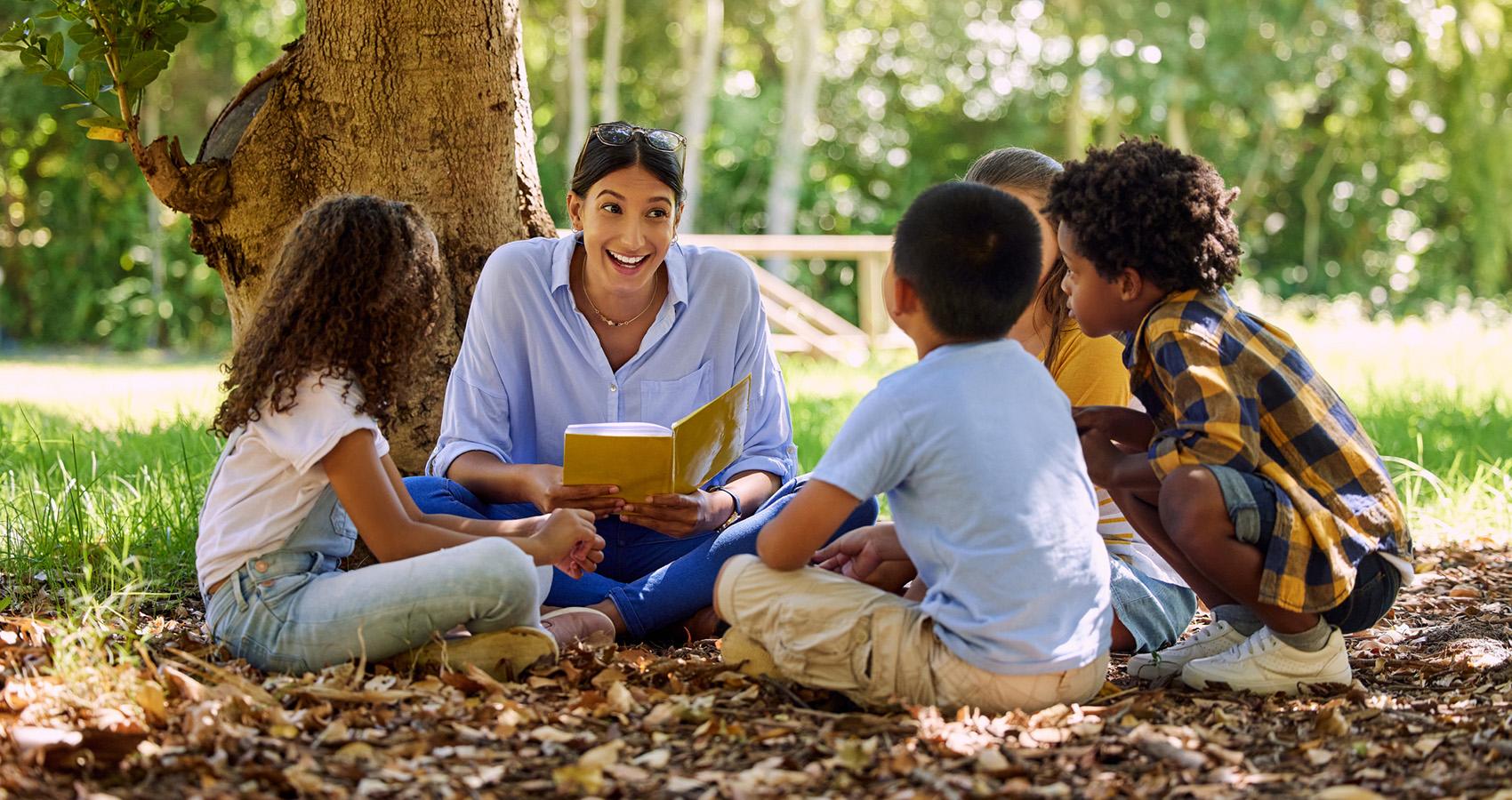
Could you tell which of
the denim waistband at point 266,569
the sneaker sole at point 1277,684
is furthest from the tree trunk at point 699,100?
the sneaker sole at point 1277,684

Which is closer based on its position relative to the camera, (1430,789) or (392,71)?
(1430,789)

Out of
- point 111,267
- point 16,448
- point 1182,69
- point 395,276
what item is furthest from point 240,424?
point 1182,69

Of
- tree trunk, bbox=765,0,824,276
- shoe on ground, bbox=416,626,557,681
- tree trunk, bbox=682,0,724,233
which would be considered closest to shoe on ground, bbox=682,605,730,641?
shoe on ground, bbox=416,626,557,681

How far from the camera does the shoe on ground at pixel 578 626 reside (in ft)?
10.5

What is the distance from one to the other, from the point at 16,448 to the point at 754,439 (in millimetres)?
3183

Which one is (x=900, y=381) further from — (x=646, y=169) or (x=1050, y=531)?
(x=646, y=169)

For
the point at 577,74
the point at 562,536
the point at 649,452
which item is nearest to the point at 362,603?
the point at 562,536

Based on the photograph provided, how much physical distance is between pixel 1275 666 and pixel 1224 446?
0.52 m

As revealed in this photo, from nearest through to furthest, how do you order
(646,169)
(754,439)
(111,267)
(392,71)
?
1. (646,169)
2. (754,439)
3. (392,71)
4. (111,267)

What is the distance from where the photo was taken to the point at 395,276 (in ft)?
9.50

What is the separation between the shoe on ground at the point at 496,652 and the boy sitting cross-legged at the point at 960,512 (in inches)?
20.0

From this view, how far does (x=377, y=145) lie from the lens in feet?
13.4

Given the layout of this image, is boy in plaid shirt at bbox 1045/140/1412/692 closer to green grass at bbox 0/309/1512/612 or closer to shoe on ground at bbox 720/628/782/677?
shoe on ground at bbox 720/628/782/677

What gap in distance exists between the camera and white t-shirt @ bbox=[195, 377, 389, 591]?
8.97 ft
